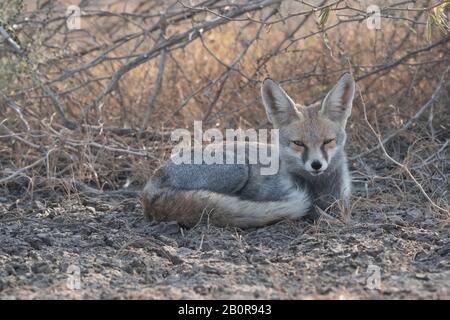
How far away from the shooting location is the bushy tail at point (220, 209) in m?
4.68

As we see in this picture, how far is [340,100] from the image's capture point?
525 centimetres

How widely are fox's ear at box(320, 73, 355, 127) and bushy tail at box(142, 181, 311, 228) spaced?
29.3 inches

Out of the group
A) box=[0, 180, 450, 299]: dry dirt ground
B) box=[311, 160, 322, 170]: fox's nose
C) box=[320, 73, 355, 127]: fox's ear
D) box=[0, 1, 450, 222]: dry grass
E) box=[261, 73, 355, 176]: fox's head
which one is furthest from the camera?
box=[0, 1, 450, 222]: dry grass

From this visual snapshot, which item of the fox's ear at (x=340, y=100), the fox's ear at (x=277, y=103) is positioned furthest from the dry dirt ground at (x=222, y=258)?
the fox's ear at (x=277, y=103)

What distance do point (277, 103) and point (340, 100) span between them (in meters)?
0.44

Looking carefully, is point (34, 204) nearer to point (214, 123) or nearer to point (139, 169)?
point (139, 169)

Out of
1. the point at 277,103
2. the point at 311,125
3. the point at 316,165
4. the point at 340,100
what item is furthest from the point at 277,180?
the point at 340,100

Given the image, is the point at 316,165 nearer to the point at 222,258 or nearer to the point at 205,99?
the point at 222,258

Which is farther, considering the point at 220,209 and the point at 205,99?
the point at 205,99

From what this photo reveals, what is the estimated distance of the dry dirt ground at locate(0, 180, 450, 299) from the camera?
3523 millimetres

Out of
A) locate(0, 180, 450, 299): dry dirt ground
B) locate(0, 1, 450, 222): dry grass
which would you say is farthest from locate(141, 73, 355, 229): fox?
locate(0, 1, 450, 222): dry grass

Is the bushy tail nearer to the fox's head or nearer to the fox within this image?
the fox

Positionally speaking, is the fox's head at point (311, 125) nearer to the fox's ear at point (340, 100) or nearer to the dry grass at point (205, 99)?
the fox's ear at point (340, 100)

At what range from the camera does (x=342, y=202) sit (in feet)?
16.4
